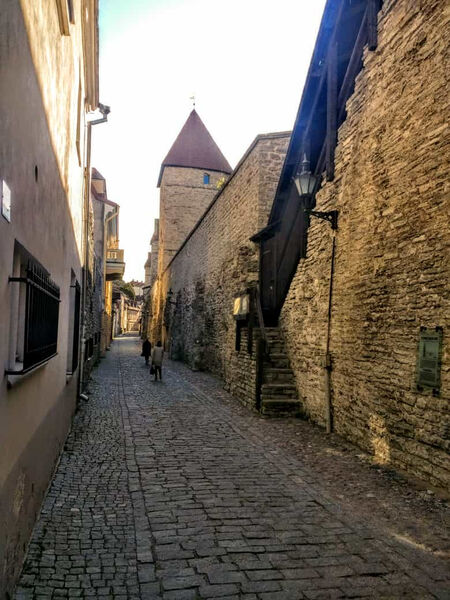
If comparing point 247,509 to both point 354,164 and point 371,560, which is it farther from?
point 354,164

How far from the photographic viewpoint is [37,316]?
3348 millimetres

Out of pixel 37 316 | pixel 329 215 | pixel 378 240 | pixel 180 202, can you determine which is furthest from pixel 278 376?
pixel 180 202

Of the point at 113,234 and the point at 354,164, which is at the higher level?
the point at 113,234

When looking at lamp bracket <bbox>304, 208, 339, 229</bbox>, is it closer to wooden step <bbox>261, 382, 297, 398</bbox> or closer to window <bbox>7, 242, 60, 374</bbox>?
wooden step <bbox>261, 382, 297, 398</bbox>

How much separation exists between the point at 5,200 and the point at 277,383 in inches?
304

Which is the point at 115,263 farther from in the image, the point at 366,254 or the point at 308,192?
the point at 366,254

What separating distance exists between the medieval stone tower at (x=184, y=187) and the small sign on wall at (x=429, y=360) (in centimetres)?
3029

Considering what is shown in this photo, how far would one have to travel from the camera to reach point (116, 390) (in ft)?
40.2

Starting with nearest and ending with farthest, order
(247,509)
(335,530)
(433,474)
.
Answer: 1. (335,530)
2. (247,509)
3. (433,474)

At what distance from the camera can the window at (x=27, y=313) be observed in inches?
107

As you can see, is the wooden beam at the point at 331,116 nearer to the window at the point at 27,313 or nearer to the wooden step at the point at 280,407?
the wooden step at the point at 280,407

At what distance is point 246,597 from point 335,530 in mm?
1307

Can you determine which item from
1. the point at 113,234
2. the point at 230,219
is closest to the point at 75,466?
the point at 230,219

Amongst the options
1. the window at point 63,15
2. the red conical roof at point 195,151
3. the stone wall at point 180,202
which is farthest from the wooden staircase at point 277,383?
the red conical roof at point 195,151
